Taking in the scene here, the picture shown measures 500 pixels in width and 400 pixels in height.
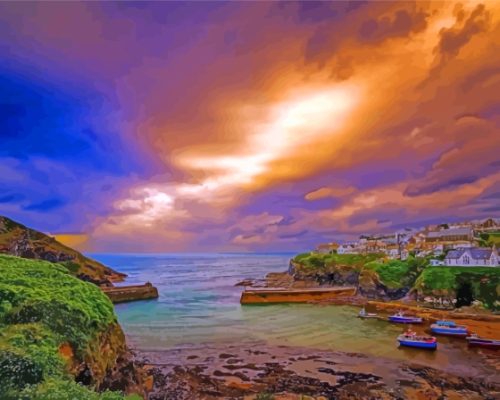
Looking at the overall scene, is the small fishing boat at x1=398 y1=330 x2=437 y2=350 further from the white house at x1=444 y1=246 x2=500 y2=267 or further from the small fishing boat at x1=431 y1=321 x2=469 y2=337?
the white house at x1=444 y1=246 x2=500 y2=267

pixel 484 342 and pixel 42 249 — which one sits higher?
pixel 42 249

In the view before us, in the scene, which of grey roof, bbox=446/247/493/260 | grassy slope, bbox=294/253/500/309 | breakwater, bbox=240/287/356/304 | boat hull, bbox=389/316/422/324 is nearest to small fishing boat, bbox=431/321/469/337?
boat hull, bbox=389/316/422/324

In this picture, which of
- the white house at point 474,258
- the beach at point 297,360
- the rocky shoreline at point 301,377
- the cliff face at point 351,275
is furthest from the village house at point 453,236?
the rocky shoreline at point 301,377

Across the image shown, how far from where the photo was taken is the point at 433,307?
150 feet

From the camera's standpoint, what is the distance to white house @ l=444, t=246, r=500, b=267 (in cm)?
5297

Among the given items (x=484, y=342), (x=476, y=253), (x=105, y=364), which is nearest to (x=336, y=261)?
(x=476, y=253)

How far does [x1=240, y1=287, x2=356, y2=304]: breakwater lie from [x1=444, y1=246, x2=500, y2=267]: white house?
17.0m

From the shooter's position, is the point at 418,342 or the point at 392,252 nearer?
the point at 418,342

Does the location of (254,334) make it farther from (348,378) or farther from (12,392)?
(12,392)

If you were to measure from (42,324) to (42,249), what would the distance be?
73.4m

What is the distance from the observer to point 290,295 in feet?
192

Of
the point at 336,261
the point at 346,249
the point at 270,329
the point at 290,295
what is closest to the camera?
the point at 270,329

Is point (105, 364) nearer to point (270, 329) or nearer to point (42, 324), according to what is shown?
point (42, 324)

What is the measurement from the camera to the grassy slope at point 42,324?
711 centimetres
